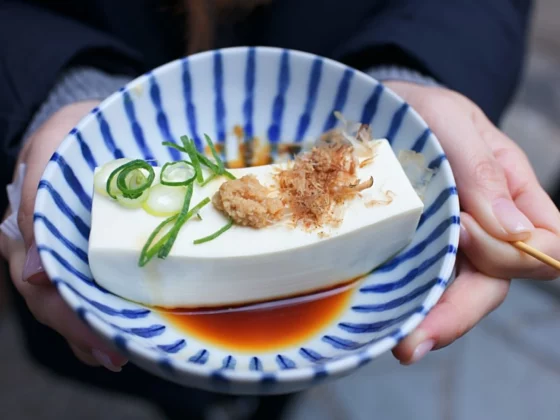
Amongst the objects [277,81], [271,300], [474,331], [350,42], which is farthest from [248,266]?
[474,331]

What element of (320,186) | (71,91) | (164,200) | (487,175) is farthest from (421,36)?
(71,91)

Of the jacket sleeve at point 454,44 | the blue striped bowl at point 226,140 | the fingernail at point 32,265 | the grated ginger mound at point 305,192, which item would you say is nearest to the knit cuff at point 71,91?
the blue striped bowl at point 226,140

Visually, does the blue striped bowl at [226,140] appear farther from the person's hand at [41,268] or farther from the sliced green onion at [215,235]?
the sliced green onion at [215,235]

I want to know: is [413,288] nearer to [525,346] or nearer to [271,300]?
[271,300]

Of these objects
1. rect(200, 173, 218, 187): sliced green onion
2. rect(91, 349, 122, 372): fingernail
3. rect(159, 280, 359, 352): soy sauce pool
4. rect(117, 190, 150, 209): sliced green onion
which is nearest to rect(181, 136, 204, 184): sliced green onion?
rect(200, 173, 218, 187): sliced green onion

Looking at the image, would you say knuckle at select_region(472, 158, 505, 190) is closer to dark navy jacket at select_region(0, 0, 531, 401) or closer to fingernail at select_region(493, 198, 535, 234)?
fingernail at select_region(493, 198, 535, 234)

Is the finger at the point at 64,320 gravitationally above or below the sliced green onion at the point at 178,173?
below

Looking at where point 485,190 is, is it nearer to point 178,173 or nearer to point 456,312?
point 456,312
